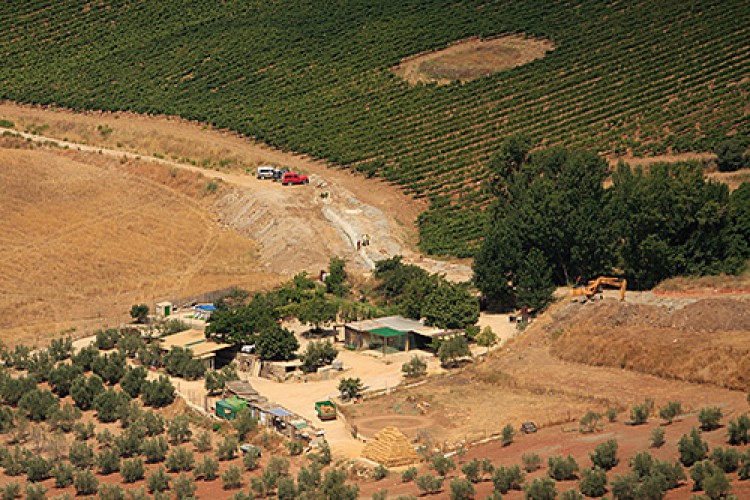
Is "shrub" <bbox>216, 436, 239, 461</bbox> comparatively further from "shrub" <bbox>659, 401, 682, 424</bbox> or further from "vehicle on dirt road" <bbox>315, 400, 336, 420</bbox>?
"shrub" <bbox>659, 401, 682, 424</bbox>

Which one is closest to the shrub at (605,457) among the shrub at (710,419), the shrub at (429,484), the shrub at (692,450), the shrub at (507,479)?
the shrub at (692,450)

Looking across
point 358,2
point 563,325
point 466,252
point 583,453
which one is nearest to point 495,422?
point 583,453

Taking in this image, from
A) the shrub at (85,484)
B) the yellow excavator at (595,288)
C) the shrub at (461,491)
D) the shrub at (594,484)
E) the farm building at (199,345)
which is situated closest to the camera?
the shrub at (594,484)

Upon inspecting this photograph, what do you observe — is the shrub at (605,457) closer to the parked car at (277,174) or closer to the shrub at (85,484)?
the shrub at (85,484)

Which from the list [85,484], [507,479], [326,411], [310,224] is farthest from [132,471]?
[310,224]

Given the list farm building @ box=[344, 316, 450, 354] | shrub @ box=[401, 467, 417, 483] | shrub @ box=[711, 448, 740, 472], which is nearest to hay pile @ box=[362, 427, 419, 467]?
shrub @ box=[401, 467, 417, 483]

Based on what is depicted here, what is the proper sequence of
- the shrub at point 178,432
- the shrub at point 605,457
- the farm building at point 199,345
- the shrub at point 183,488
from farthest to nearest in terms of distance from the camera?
1. the farm building at point 199,345
2. the shrub at point 178,432
3. the shrub at point 183,488
4. the shrub at point 605,457

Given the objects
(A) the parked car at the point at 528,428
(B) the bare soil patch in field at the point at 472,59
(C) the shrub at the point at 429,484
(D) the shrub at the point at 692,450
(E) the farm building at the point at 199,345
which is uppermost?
(B) the bare soil patch in field at the point at 472,59
